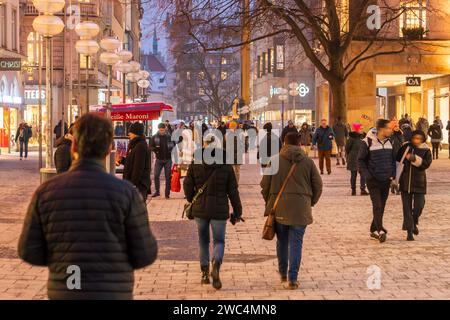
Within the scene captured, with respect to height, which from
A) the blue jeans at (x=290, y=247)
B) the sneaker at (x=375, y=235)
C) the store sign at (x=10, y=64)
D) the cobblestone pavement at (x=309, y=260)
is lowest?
the cobblestone pavement at (x=309, y=260)

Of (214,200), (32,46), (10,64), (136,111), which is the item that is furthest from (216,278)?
(32,46)

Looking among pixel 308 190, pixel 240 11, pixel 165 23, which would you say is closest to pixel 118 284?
pixel 308 190

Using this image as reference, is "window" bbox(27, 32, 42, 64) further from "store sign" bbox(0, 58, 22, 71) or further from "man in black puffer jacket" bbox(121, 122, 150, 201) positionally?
"man in black puffer jacket" bbox(121, 122, 150, 201)

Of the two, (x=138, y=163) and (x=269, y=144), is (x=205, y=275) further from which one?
(x=269, y=144)

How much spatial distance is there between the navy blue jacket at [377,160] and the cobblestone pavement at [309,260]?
101 centimetres

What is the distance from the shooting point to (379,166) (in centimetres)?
1369

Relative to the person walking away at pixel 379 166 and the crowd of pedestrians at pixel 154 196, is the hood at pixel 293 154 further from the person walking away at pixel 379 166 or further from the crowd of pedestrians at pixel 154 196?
the person walking away at pixel 379 166

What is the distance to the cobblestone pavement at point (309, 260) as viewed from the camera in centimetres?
977

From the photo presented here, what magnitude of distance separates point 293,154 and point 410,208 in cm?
454

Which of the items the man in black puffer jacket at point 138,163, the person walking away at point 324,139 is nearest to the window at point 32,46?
the person walking away at point 324,139

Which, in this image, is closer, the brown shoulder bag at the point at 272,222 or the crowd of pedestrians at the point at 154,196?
the crowd of pedestrians at the point at 154,196

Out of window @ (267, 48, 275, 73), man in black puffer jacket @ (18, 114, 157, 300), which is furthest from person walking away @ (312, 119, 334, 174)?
window @ (267, 48, 275, 73)

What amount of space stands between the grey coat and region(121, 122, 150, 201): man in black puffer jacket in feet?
14.5

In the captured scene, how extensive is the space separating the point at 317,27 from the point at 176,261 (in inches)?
817
